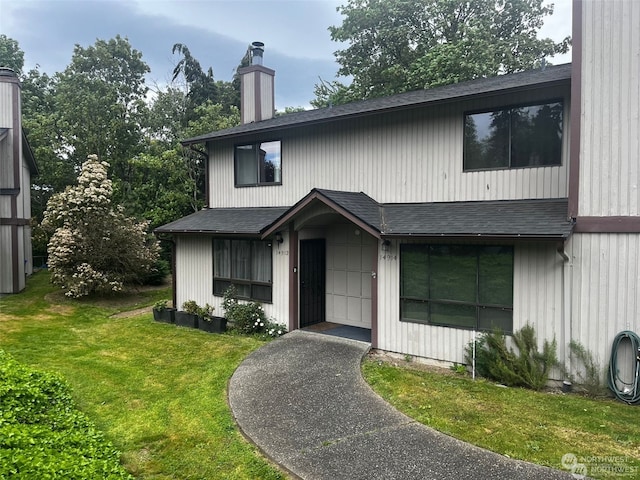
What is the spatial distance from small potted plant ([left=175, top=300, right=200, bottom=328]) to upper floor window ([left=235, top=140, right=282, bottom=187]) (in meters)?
3.99

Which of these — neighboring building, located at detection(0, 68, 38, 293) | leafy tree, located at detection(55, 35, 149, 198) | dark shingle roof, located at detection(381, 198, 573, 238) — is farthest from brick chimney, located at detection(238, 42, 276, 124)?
leafy tree, located at detection(55, 35, 149, 198)

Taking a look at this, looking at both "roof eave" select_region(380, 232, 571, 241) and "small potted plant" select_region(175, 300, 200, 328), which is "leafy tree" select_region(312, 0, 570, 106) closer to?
"roof eave" select_region(380, 232, 571, 241)

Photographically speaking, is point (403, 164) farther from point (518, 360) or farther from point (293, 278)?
point (518, 360)

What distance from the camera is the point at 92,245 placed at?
15.0 m

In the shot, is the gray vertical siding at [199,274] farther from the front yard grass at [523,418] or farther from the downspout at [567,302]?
the downspout at [567,302]

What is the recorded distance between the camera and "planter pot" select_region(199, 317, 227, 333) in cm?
1104

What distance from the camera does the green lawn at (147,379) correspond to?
4.90 meters

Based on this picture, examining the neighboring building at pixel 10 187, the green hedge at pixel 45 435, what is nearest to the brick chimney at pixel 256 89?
the neighboring building at pixel 10 187

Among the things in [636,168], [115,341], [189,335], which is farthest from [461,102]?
[115,341]

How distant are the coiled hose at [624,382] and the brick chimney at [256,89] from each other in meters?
12.5

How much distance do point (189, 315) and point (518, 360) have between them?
28.2 ft

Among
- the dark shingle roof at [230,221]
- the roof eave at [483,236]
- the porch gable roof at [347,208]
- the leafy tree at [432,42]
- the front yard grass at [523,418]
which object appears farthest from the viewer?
the leafy tree at [432,42]

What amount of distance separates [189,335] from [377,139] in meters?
7.05

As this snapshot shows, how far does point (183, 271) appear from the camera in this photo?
12.9m
